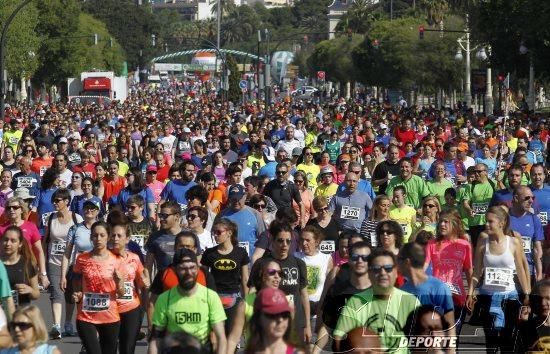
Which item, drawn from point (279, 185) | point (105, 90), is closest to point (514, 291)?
point (279, 185)

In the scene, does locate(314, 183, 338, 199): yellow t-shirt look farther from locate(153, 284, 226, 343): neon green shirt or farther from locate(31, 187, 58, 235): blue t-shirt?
locate(153, 284, 226, 343): neon green shirt

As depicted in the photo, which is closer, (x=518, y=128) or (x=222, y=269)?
(x=222, y=269)

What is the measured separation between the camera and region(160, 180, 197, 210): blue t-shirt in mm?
16688

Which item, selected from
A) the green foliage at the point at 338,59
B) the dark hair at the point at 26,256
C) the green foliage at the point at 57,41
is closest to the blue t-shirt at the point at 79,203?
the dark hair at the point at 26,256

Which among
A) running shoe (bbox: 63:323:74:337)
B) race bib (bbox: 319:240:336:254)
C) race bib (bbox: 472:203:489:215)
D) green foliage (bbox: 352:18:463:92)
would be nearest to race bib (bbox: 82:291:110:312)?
running shoe (bbox: 63:323:74:337)

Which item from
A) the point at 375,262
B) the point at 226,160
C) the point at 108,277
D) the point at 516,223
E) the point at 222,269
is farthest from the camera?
the point at 226,160

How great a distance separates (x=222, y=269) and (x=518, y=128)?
17835 mm

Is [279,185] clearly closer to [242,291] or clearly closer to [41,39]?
[242,291]

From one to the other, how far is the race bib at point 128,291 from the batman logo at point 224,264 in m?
0.81

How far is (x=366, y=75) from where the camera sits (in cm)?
9631

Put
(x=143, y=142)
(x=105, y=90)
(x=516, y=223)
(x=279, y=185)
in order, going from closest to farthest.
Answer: (x=516, y=223), (x=279, y=185), (x=143, y=142), (x=105, y=90)

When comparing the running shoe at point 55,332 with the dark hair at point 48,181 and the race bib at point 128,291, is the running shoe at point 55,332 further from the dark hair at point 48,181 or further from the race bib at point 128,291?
the dark hair at point 48,181

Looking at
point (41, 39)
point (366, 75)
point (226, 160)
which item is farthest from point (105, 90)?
point (226, 160)

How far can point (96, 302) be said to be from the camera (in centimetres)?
1061
